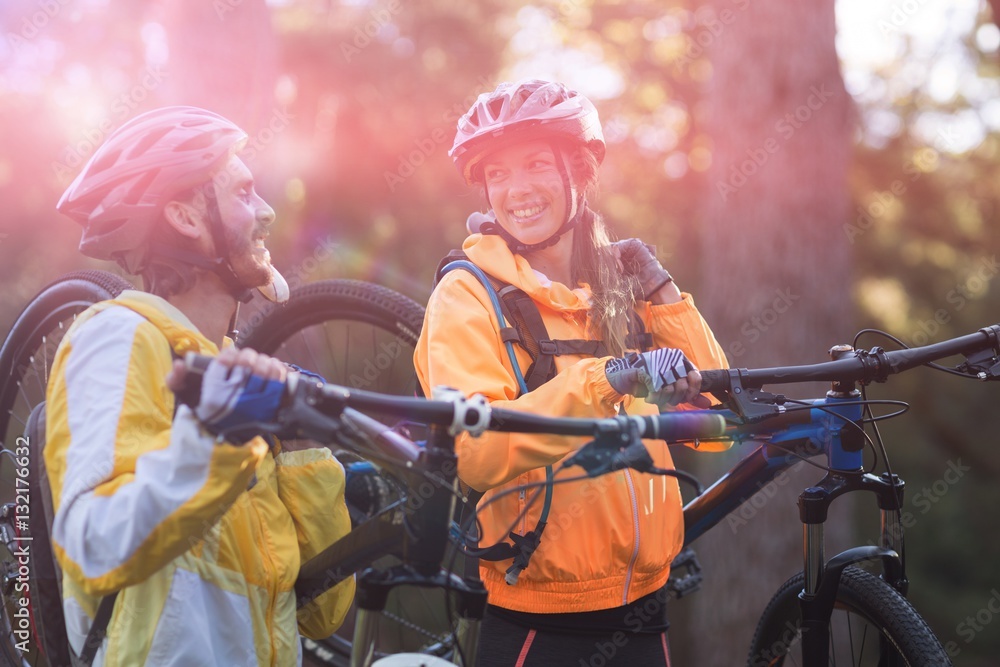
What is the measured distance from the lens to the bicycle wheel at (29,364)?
3.20 metres

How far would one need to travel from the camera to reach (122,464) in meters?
1.84

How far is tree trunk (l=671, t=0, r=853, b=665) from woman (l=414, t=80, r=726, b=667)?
2.64 m

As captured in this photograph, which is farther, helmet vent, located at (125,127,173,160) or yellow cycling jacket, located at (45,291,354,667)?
helmet vent, located at (125,127,173,160)

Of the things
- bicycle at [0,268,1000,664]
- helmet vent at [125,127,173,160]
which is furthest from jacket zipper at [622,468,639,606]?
helmet vent at [125,127,173,160]

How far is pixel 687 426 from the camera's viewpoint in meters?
1.97

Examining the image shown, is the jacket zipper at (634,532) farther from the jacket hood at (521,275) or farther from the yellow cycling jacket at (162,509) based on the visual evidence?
the yellow cycling jacket at (162,509)

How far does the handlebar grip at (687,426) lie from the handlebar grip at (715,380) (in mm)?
335

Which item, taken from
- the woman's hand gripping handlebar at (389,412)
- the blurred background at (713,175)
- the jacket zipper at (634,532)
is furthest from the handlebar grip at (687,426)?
the blurred background at (713,175)

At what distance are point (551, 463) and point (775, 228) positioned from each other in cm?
352

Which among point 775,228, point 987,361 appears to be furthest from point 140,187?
point 775,228

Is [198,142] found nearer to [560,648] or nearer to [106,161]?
[106,161]

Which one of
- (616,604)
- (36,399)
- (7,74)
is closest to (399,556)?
(616,604)

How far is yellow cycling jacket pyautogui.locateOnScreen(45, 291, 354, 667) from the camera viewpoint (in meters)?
1.76

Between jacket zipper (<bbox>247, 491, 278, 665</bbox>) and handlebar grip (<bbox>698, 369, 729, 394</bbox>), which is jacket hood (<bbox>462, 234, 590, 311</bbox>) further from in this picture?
jacket zipper (<bbox>247, 491, 278, 665</bbox>)
